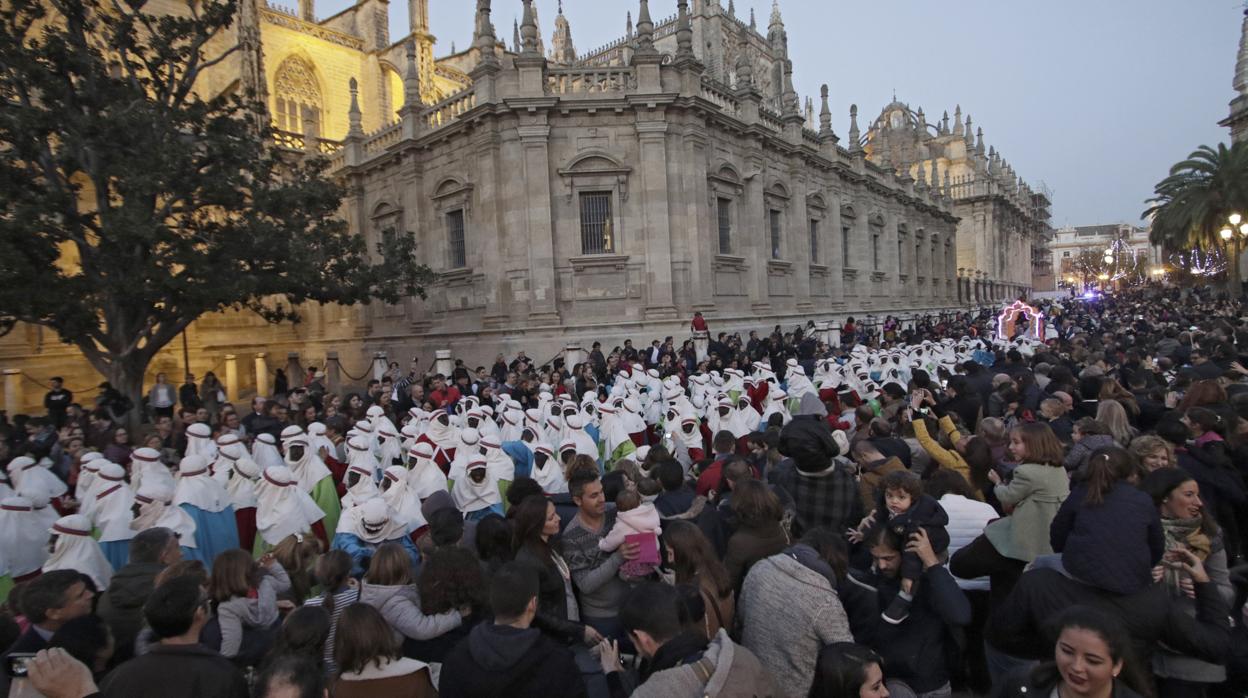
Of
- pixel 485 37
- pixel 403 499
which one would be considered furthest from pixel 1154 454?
pixel 485 37

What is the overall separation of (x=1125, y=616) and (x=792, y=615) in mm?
1505

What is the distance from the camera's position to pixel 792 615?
3.30 metres

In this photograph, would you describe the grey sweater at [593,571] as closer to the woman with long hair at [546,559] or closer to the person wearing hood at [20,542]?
the woman with long hair at [546,559]

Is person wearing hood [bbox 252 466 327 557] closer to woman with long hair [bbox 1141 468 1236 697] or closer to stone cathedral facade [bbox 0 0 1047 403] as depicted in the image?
woman with long hair [bbox 1141 468 1236 697]

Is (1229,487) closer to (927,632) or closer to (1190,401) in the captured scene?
Result: (1190,401)

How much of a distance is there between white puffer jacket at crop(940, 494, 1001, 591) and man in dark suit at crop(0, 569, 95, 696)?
493 centimetres

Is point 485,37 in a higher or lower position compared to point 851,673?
higher

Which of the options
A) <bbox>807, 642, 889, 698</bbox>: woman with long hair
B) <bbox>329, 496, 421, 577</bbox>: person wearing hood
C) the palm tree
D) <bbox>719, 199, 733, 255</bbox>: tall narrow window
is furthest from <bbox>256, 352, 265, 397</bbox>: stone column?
the palm tree

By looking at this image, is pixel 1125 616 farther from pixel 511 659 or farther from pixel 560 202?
pixel 560 202

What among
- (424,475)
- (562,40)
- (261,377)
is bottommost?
(261,377)

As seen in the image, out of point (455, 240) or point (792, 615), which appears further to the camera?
point (455, 240)

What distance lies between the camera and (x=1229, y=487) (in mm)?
4738

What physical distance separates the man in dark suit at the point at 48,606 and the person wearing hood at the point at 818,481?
420 cm

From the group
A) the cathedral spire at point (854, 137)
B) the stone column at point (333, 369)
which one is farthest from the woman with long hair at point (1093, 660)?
the cathedral spire at point (854, 137)
